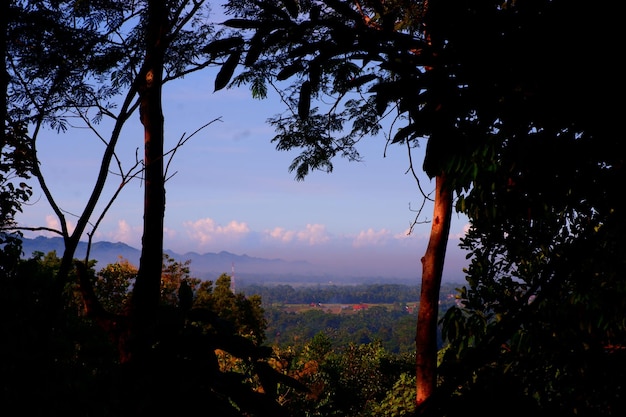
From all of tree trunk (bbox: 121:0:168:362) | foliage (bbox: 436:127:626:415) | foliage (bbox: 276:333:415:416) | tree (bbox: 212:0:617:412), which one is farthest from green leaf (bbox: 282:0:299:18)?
foliage (bbox: 276:333:415:416)

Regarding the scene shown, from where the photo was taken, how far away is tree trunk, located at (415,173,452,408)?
878 cm

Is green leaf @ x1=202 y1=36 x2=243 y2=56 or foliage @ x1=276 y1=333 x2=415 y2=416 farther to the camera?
foliage @ x1=276 y1=333 x2=415 y2=416

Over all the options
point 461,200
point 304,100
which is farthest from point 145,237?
point 304,100

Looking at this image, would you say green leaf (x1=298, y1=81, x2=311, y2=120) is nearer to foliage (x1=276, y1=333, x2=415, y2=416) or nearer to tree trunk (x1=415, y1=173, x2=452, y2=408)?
tree trunk (x1=415, y1=173, x2=452, y2=408)

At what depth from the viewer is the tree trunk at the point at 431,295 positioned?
8.78 meters

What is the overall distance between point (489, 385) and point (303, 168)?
9973 mm

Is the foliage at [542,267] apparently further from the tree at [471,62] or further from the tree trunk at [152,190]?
the tree trunk at [152,190]

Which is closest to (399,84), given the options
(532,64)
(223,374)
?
(532,64)

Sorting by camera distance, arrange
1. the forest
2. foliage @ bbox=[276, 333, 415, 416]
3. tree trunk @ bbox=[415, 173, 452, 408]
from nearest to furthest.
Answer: the forest → tree trunk @ bbox=[415, 173, 452, 408] → foliage @ bbox=[276, 333, 415, 416]

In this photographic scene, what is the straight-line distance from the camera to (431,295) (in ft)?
30.2

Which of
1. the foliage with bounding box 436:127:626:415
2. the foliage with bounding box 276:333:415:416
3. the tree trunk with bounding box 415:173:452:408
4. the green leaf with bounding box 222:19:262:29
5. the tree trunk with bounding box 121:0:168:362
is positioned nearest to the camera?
the green leaf with bounding box 222:19:262:29

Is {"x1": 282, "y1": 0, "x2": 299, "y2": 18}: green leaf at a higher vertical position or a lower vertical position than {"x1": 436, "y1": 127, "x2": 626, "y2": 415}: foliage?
higher

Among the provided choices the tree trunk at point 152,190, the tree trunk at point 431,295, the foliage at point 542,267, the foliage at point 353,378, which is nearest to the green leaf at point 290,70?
the foliage at point 542,267

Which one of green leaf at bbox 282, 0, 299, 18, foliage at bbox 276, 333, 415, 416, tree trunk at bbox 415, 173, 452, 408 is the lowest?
foliage at bbox 276, 333, 415, 416
